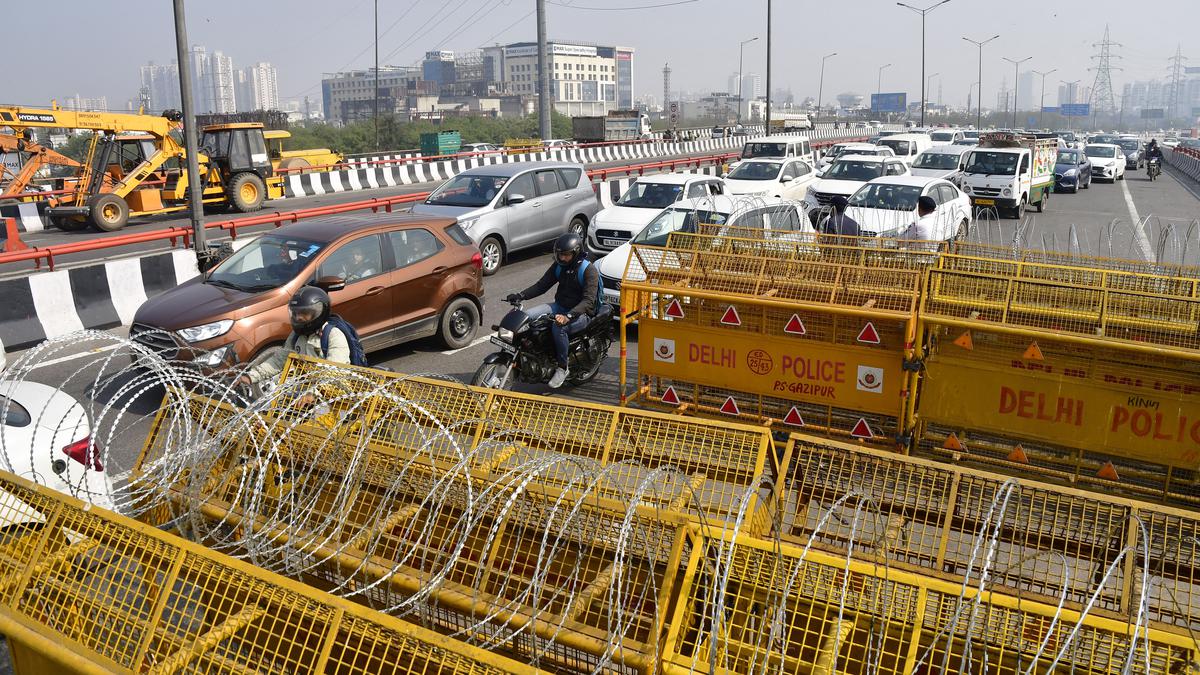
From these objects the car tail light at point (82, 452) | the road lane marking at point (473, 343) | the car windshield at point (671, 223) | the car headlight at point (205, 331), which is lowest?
the road lane marking at point (473, 343)

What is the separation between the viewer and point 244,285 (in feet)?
28.7

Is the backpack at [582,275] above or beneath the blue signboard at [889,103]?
beneath

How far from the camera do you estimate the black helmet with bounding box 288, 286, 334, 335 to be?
6285 mm

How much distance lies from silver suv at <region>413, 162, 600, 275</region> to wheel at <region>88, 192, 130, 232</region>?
977 centimetres

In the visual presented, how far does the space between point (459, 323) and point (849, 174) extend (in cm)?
1360

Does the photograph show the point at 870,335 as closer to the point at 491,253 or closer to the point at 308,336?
the point at 308,336

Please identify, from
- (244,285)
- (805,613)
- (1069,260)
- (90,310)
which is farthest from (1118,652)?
(90,310)

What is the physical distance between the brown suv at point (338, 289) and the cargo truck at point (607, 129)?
45.8 metres

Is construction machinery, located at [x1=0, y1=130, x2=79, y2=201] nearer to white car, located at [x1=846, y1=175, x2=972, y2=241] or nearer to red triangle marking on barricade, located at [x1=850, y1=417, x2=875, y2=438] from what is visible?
white car, located at [x1=846, y1=175, x2=972, y2=241]

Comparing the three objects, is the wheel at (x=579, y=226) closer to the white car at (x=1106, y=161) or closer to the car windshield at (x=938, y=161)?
the car windshield at (x=938, y=161)

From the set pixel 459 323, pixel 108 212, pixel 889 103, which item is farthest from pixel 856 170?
pixel 889 103

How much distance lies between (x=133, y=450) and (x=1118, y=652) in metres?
7.14

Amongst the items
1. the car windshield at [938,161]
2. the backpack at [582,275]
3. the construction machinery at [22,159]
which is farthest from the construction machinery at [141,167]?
the car windshield at [938,161]

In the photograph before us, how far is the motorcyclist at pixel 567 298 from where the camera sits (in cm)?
862
